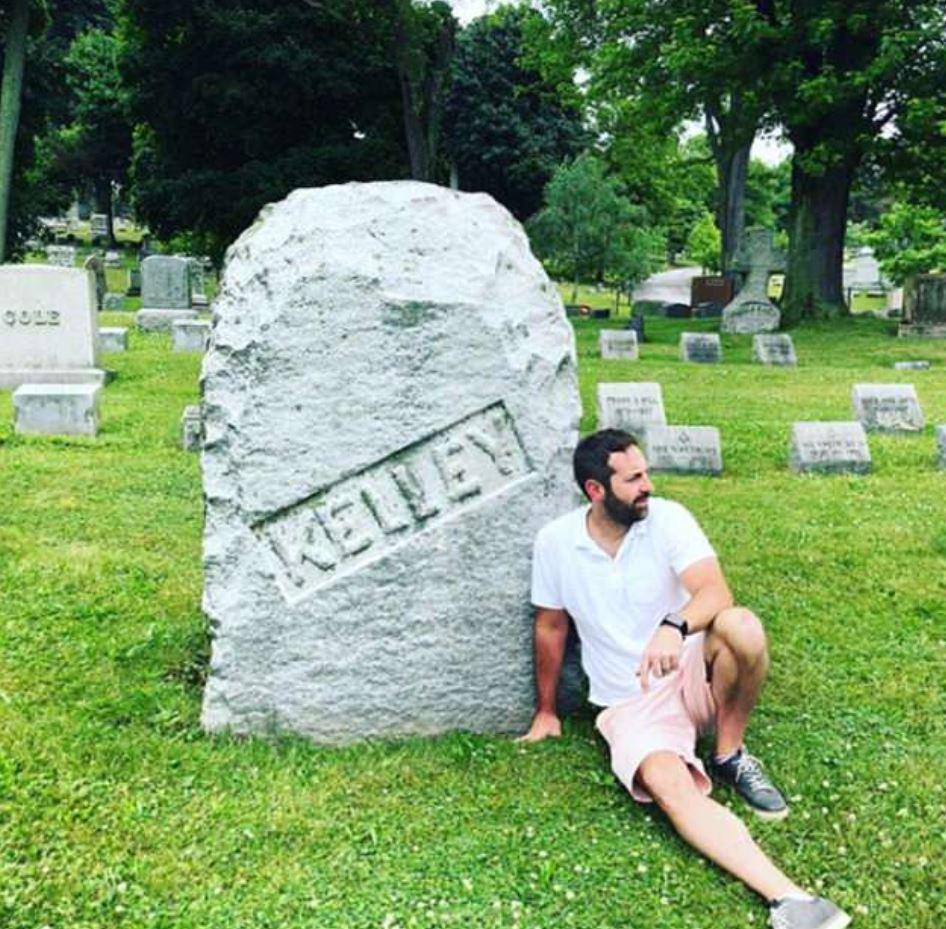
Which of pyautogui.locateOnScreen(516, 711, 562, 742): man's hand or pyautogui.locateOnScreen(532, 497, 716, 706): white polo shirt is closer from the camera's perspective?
pyautogui.locateOnScreen(532, 497, 716, 706): white polo shirt

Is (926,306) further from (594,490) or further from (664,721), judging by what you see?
(664,721)

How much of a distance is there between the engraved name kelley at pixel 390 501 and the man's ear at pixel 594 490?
302mm

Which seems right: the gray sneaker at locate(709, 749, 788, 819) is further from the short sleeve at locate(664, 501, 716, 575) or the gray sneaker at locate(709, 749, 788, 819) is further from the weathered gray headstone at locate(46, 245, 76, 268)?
the weathered gray headstone at locate(46, 245, 76, 268)

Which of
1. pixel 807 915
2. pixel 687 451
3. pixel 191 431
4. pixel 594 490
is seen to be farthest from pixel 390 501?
pixel 191 431

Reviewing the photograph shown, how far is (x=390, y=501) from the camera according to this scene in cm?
405

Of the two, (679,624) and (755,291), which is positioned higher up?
(755,291)

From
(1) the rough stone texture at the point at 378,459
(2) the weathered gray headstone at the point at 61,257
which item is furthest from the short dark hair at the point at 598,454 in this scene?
(2) the weathered gray headstone at the point at 61,257

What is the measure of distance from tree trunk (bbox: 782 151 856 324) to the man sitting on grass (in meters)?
19.5

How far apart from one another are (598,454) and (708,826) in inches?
53.3

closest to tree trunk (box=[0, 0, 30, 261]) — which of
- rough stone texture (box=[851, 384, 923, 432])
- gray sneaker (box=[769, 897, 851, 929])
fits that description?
rough stone texture (box=[851, 384, 923, 432])

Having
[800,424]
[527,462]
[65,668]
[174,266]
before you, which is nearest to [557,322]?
[527,462]

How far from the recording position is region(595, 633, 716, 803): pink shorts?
145 inches

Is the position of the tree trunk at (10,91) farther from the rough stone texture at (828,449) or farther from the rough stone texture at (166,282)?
the rough stone texture at (828,449)

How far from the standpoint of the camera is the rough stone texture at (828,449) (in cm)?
899
